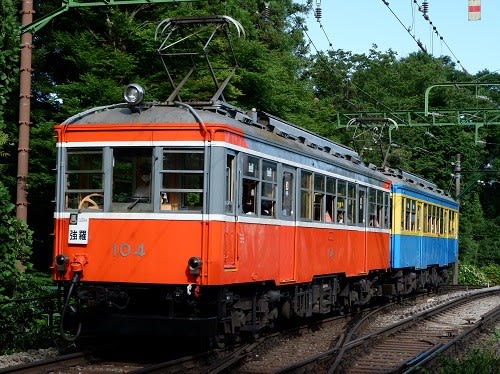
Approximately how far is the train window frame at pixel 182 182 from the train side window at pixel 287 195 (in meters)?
2.22

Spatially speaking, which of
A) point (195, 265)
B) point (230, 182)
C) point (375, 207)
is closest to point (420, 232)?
point (375, 207)

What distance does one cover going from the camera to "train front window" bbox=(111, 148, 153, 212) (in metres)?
10.8

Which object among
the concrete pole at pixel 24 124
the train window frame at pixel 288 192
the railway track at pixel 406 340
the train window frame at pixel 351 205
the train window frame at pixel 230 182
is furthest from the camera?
the train window frame at pixel 351 205

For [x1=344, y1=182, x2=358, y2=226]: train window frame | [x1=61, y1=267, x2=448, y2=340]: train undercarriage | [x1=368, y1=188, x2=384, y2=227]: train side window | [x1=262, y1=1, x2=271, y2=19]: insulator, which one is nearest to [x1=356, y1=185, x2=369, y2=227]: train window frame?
[x1=344, y1=182, x2=358, y2=226]: train window frame

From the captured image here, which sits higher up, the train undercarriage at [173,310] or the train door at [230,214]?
the train door at [230,214]

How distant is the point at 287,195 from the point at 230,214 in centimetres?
220

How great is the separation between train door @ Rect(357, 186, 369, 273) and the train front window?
691cm

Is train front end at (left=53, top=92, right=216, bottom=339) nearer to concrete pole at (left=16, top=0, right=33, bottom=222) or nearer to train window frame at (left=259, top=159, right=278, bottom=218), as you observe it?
train window frame at (left=259, top=159, right=278, bottom=218)

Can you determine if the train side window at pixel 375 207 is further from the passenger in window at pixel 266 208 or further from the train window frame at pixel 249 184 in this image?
the train window frame at pixel 249 184

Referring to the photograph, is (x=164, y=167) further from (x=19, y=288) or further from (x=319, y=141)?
(x=319, y=141)

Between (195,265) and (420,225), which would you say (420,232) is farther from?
(195,265)

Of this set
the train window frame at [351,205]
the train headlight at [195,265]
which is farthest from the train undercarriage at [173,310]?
the train window frame at [351,205]

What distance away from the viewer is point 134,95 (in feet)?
37.1

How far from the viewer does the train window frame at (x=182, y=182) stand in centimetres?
1066
